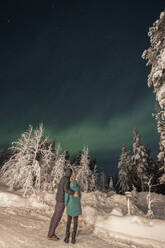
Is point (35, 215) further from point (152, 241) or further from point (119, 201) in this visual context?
point (119, 201)

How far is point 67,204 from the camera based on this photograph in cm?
498

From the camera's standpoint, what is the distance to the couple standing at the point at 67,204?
15.7 feet

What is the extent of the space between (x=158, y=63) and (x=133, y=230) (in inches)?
307

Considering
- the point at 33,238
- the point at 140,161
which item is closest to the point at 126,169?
the point at 140,161

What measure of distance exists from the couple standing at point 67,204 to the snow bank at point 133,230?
160 centimetres

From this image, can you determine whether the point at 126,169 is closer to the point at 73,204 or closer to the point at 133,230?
the point at 133,230

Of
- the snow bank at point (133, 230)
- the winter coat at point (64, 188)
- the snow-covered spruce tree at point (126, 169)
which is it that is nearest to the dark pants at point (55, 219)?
the winter coat at point (64, 188)

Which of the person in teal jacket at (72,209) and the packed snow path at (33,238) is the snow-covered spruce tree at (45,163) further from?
the person in teal jacket at (72,209)

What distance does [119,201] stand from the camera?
1288 cm

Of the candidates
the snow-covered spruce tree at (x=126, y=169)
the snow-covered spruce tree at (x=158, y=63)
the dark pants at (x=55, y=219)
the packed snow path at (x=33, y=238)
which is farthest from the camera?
the snow-covered spruce tree at (x=126, y=169)

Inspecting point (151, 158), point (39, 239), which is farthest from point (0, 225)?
point (151, 158)

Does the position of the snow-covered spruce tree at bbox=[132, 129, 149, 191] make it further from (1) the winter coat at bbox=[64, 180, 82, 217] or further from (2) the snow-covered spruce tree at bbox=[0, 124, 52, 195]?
(1) the winter coat at bbox=[64, 180, 82, 217]

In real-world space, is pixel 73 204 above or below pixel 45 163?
below

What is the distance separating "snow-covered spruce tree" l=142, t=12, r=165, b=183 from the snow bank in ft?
13.0
